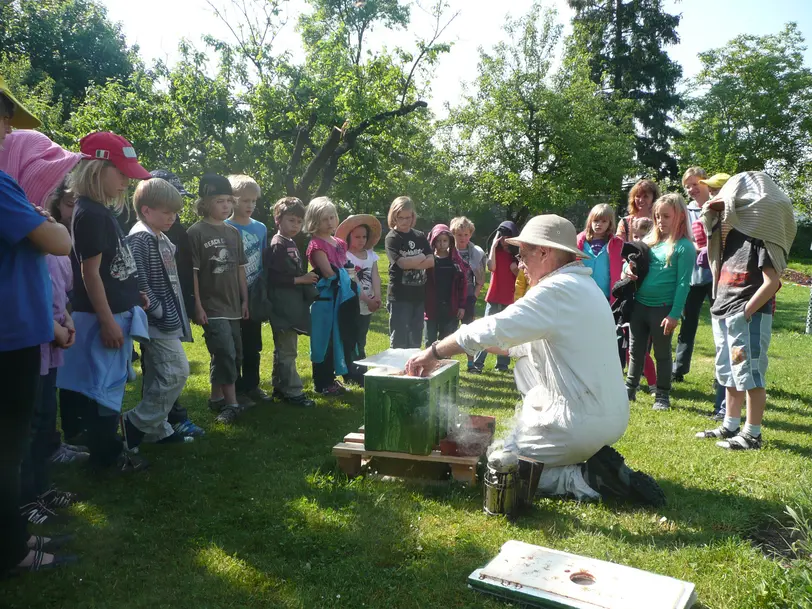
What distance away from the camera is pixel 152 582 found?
2936mm

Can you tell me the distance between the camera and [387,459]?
4254mm

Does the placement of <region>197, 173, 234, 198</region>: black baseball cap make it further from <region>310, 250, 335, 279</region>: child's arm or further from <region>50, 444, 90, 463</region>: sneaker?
<region>50, 444, 90, 463</region>: sneaker

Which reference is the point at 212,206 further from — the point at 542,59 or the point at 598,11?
the point at 598,11

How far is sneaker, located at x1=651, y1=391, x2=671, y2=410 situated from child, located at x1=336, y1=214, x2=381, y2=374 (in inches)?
127

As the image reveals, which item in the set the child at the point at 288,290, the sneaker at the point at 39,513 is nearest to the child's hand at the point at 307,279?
the child at the point at 288,290

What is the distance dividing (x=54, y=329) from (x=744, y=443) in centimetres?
512

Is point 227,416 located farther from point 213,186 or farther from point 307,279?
point 213,186

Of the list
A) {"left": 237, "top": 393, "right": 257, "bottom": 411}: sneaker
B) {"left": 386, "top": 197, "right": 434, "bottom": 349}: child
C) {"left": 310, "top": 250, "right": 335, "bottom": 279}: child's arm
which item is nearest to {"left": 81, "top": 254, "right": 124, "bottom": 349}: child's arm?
{"left": 237, "top": 393, "right": 257, "bottom": 411}: sneaker

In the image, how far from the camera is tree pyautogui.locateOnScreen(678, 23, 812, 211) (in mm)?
37750

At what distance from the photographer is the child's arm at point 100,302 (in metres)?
3.77

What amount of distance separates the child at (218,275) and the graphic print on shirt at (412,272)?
2143 millimetres

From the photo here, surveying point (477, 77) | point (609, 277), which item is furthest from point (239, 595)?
point (477, 77)

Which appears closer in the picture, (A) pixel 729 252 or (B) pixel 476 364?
(A) pixel 729 252

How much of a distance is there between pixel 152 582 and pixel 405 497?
1.58 m
